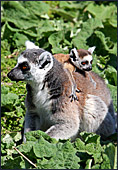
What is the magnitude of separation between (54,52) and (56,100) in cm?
270

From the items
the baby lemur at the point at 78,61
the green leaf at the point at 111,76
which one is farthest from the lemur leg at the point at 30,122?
the green leaf at the point at 111,76

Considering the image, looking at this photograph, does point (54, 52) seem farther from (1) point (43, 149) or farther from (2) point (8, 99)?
(1) point (43, 149)

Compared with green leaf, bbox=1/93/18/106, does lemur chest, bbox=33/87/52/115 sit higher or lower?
lower

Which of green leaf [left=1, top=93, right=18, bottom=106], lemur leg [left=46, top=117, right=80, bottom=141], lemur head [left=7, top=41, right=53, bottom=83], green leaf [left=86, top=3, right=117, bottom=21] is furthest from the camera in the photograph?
green leaf [left=86, top=3, right=117, bottom=21]

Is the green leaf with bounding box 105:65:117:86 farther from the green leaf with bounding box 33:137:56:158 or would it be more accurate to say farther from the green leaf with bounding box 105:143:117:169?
the green leaf with bounding box 33:137:56:158

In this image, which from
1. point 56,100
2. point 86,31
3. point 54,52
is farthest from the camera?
point 86,31

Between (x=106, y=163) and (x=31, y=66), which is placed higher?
(x=31, y=66)

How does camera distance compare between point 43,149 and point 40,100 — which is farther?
point 40,100

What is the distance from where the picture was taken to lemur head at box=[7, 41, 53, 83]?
5.38 m

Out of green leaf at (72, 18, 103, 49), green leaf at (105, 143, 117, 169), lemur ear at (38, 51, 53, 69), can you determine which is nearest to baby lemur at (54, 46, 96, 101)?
lemur ear at (38, 51, 53, 69)

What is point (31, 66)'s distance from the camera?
5410 mm

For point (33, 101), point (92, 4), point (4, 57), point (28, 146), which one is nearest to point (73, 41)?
point (4, 57)

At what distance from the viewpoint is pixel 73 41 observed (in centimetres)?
865

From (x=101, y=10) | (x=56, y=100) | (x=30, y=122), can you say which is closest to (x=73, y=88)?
(x=56, y=100)
